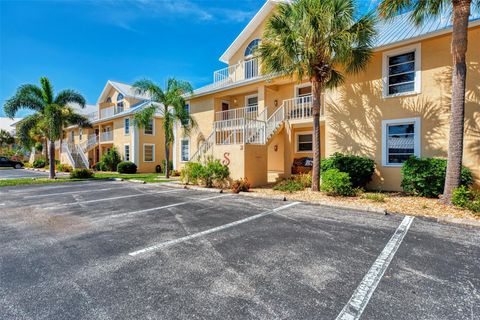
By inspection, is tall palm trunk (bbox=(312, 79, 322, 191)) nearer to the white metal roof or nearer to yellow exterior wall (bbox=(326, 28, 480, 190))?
yellow exterior wall (bbox=(326, 28, 480, 190))

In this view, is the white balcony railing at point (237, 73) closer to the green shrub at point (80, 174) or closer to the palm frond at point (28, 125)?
the green shrub at point (80, 174)

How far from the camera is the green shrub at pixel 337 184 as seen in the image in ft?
30.5

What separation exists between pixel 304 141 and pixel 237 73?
699 centimetres

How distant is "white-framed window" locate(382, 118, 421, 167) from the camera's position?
33.7 ft

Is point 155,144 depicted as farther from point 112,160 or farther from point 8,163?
point 8,163

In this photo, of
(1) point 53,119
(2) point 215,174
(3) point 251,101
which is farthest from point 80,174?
(3) point 251,101

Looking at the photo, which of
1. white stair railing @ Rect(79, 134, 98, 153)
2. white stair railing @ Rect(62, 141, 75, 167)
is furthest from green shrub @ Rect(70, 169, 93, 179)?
white stair railing @ Rect(79, 134, 98, 153)

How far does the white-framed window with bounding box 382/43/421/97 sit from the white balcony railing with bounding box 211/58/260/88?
25.5 feet

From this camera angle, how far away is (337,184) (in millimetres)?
9328

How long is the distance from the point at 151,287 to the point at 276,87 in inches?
581

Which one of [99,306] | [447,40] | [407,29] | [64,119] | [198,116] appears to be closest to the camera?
[99,306]

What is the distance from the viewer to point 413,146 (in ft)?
34.1

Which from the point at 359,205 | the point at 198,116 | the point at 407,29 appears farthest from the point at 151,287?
the point at 198,116

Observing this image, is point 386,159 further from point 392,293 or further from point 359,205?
point 392,293
